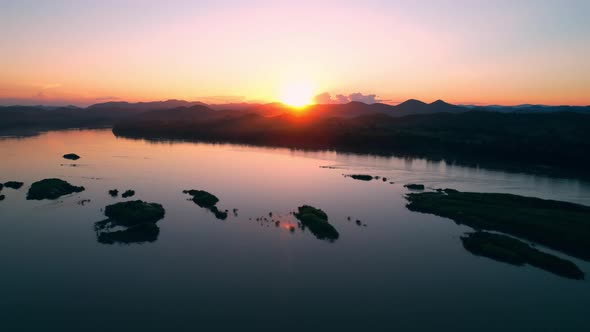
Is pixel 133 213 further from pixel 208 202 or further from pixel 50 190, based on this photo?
pixel 50 190

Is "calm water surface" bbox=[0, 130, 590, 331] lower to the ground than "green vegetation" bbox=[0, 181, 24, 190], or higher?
lower

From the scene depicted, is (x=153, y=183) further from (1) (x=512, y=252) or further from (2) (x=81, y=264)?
(1) (x=512, y=252)

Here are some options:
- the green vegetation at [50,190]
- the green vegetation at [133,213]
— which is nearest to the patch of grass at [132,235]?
the green vegetation at [133,213]

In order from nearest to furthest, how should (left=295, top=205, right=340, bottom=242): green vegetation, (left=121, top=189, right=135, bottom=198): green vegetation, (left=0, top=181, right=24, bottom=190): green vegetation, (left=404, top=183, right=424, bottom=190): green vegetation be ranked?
(left=295, top=205, right=340, bottom=242): green vegetation < (left=121, top=189, right=135, bottom=198): green vegetation < (left=0, top=181, right=24, bottom=190): green vegetation < (left=404, top=183, right=424, bottom=190): green vegetation

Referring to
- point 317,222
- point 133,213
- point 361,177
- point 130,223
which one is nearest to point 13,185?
point 133,213

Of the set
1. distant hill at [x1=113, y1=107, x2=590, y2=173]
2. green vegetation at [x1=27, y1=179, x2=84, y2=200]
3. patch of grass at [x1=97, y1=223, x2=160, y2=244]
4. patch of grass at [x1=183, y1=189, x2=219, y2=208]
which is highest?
distant hill at [x1=113, y1=107, x2=590, y2=173]

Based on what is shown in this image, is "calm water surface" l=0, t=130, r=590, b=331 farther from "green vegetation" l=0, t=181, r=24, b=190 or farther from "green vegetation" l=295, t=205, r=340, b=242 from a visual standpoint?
"green vegetation" l=0, t=181, r=24, b=190

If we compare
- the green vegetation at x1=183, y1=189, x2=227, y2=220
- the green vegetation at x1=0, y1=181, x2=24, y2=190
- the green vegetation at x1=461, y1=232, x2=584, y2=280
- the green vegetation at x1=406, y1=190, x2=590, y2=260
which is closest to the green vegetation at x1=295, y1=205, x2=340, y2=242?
the green vegetation at x1=183, y1=189, x2=227, y2=220

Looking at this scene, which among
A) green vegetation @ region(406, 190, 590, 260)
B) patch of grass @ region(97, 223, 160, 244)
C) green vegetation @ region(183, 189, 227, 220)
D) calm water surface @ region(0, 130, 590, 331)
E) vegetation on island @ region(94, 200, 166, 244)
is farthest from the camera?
green vegetation @ region(183, 189, 227, 220)
